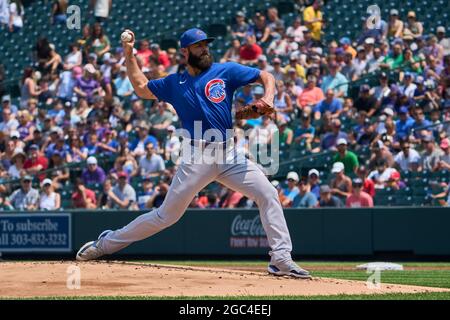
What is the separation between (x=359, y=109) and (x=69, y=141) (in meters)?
5.81

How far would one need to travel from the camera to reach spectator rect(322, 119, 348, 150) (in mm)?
18250

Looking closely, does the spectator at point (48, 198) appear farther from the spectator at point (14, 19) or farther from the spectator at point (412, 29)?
the spectator at point (14, 19)

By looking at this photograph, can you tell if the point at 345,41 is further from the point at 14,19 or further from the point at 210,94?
the point at 210,94

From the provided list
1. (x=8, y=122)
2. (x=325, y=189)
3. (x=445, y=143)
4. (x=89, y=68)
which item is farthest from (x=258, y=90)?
(x=8, y=122)

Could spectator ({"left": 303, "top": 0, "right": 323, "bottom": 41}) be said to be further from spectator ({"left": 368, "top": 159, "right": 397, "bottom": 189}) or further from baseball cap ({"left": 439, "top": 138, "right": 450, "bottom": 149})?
baseball cap ({"left": 439, "top": 138, "right": 450, "bottom": 149})

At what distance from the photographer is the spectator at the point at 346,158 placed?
1770cm

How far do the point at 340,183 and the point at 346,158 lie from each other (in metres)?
0.50

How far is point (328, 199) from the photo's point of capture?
17.5 meters

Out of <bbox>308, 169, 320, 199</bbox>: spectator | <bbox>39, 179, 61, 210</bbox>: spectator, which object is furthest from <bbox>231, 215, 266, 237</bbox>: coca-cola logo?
<bbox>39, 179, 61, 210</bbox>: spectator

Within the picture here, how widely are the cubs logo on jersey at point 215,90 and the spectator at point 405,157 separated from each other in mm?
7856

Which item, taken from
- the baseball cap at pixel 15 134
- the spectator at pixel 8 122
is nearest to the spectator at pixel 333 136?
the baseball cap at pixel 15 134

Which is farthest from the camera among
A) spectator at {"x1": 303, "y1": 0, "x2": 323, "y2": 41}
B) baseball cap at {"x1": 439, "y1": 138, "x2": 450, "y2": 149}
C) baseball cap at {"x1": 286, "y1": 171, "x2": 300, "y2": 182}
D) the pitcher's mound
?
spectator at {"x1": 303, "y1": 0, "x2": 323, "y2": 41}

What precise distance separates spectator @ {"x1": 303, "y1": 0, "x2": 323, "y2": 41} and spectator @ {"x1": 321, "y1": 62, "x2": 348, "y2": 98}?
1.57m
